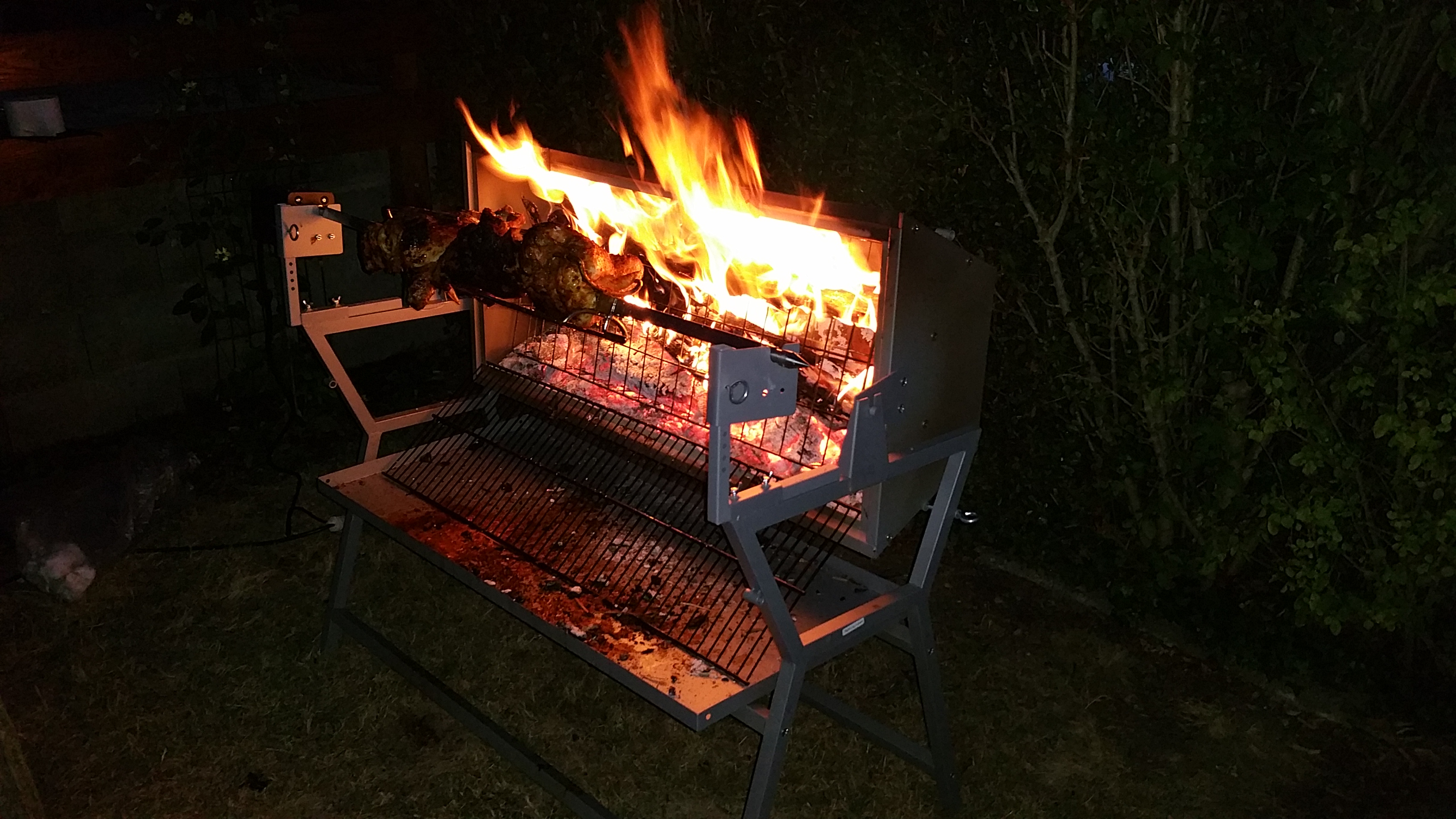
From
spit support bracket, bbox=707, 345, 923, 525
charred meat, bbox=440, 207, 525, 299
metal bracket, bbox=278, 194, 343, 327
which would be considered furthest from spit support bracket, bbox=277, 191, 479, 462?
spit support bracket, bbox=707, 345, 923, 525

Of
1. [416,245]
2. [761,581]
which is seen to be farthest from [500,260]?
[761,581]

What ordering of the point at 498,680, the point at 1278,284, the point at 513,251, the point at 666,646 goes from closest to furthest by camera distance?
1. the point at 666,646
2. the point at 513,251
3. the point at 1278,284
4. the point at 498,680

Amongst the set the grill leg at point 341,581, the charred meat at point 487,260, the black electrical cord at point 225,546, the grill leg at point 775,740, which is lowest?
the black electrical cord at point 225,546

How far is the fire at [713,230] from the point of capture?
2.65m

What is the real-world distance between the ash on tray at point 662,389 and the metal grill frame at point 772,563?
142mm

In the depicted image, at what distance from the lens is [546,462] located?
3.29m

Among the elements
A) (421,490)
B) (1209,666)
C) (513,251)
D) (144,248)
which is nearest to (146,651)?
(421,490)

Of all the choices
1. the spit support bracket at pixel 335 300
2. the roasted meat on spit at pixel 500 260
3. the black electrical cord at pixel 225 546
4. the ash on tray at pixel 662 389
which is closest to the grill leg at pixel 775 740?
the ash on tray at pixel 662 389

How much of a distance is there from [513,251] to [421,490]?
0.84 m

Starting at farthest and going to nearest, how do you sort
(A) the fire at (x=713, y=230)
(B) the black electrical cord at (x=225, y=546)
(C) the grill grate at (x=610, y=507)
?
(B) the black electrical cord at (x=225, y=546) → (A) the fire at (x=713, y=230) → (C) the grill grate at (x=610, y=507)

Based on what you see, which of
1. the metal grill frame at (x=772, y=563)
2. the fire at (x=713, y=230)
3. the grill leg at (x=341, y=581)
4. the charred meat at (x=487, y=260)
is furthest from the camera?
the grill leg at (x=341, y=581)

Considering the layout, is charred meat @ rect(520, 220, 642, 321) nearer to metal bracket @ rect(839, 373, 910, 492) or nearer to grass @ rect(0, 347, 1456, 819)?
metal bracket @ rect(839, 373, 910, 492)

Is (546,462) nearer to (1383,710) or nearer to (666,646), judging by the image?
(666,646)

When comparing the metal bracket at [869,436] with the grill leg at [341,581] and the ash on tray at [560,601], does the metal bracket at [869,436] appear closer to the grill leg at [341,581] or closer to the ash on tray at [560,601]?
the ash on tray at [560,601]
